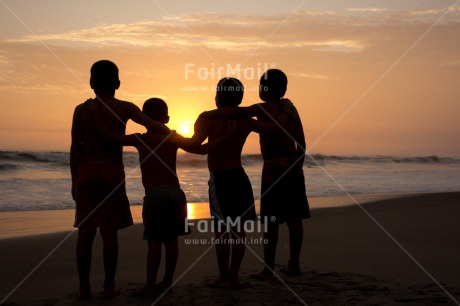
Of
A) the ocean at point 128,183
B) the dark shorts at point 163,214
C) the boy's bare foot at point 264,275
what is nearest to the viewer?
the dark shorts at point 163,214

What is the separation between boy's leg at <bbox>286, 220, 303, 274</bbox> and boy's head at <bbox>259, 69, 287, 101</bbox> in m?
1.15

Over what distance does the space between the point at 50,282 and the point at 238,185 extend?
6.02 feet

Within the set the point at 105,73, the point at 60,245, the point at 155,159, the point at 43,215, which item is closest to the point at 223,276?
the point at 155,159

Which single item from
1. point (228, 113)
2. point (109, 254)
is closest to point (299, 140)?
point (228, 113)

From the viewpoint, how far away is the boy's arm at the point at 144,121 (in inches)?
174

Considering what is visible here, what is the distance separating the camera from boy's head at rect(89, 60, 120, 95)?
171 inches

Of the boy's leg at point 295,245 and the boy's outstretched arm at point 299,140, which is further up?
the boy's outstretched arm at point 299,140

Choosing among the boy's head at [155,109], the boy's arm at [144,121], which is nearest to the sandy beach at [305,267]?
the boy's arm at [144,121]

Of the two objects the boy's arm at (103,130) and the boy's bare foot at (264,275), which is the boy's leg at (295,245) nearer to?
the boy's bare foot at (264,275)

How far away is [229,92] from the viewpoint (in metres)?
4.78

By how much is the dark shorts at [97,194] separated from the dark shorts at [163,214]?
26 centimetres

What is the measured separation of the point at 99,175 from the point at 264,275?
1685 millimetres

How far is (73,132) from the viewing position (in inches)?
172

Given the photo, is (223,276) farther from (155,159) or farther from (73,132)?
(73,132)
